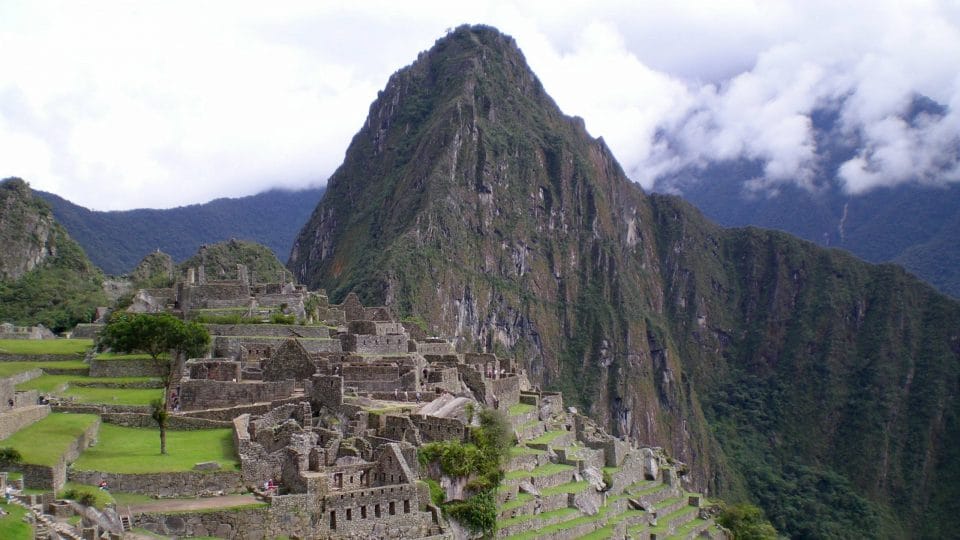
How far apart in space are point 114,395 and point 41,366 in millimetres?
5759

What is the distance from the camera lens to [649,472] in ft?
187

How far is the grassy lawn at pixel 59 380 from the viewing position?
117ft

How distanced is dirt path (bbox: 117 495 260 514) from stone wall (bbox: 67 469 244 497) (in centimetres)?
35

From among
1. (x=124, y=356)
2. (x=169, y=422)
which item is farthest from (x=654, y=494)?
(x=169, y=422)

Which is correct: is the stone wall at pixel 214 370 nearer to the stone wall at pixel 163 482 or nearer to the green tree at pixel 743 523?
the stone wall at pixel 163 482

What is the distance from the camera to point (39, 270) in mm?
93312

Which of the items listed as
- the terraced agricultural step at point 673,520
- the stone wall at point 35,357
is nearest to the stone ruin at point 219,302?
the stone wall at point 35,357

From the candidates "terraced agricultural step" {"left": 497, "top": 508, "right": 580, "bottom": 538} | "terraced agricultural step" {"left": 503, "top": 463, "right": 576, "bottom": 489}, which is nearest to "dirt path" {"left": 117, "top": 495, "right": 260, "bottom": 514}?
"terraced agricultural step" {"left": 497, "top": 508, "right": 580, "bottom": 538}

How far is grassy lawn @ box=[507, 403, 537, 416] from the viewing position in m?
47.7

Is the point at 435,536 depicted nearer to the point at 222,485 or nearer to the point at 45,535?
the point at 222,485

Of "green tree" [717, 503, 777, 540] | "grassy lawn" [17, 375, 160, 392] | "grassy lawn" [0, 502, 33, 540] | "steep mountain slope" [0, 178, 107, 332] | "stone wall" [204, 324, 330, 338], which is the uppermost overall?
"steep mountain slope" [0, 178, 107, 332]

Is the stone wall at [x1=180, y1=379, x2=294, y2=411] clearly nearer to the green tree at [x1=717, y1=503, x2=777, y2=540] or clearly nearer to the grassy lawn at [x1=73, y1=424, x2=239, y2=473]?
the grassy lawn at [x1=73, y1=424, x2=239, y2=473]

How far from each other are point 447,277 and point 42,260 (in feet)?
320

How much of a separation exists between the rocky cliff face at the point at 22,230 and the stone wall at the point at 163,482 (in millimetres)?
72441
